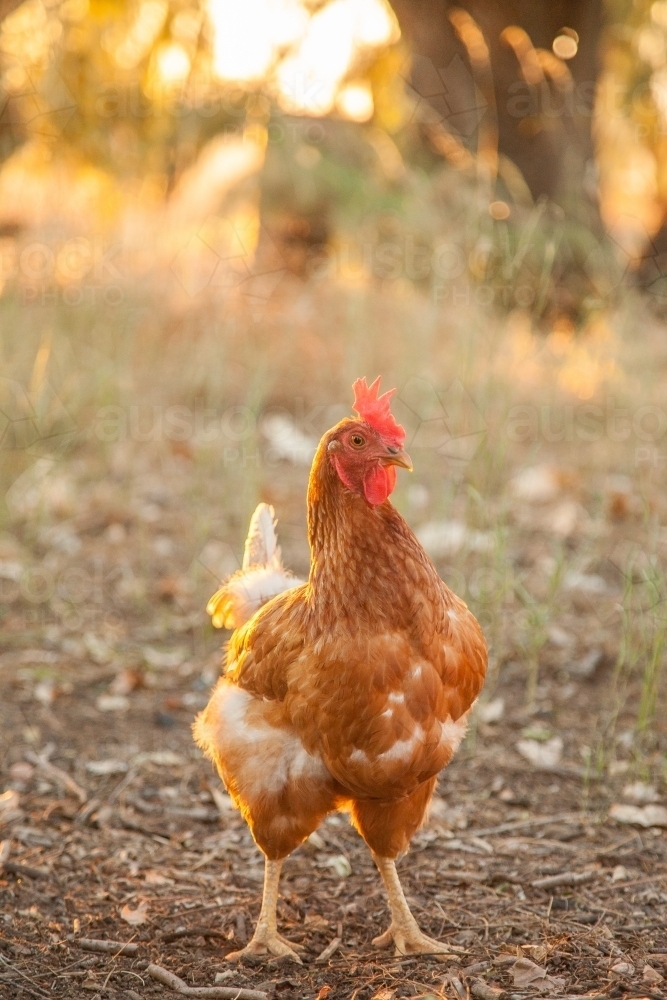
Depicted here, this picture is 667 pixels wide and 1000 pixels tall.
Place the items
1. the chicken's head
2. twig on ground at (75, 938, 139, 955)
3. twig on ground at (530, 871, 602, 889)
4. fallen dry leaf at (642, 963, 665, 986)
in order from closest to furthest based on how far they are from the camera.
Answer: fallen dry leaf at (642, 963, 665, 986), the chicken's head, twig on ground at (75, 938, 139, 955), twig on ground at (530, 871, 602, 889)

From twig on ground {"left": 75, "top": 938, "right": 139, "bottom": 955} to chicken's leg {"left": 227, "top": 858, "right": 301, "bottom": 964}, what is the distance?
0.24 m

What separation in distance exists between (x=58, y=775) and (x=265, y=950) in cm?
112

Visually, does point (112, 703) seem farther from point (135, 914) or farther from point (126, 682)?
point (135, 914)

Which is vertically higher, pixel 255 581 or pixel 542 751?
pixel 255 581

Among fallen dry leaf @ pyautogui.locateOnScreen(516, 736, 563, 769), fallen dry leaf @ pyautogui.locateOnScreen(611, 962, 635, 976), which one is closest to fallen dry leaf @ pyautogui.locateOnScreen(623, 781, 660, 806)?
fallen dry leaf @ pyautogui.locateOnScreen(516, 736, 563, 769)

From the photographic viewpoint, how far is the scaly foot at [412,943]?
7.54 ft

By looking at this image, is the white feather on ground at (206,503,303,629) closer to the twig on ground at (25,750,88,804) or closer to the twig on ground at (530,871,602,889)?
the twig on ground at (25,750,88,804)

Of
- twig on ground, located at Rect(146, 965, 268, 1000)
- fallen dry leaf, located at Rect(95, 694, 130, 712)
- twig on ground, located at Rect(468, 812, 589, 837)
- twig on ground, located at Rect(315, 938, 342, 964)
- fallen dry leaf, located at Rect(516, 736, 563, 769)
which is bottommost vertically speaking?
fallen dry leaf, located at Rect(95, 694, 130, 712)

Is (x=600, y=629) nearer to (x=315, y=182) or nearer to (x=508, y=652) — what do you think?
(x=508, y=652)

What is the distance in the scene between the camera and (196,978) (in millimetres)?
2232

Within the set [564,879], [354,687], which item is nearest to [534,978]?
[564,879]

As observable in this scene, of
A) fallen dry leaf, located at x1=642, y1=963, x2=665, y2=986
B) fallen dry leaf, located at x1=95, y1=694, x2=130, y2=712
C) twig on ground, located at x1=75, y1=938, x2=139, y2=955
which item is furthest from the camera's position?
fallen dry leaf, located at x1=95, y1=694, x2=130, y2=712

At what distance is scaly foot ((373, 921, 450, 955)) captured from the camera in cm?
230

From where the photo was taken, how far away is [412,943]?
91.0 inches
